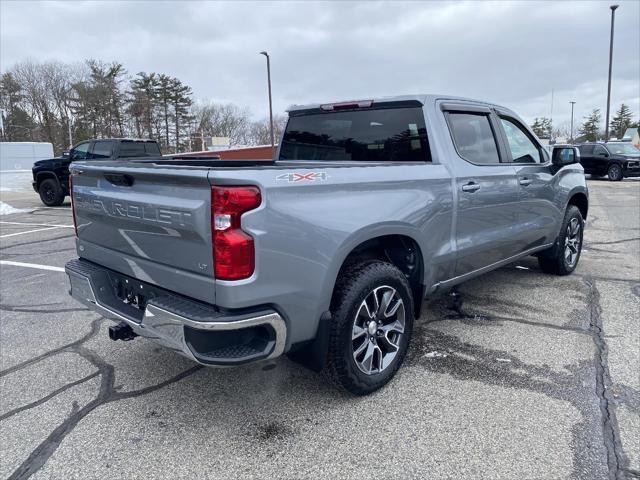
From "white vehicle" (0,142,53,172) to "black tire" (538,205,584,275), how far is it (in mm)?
31634

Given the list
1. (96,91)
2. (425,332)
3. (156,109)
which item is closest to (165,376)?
(425,332)

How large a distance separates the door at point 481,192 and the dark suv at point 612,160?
1877 cm

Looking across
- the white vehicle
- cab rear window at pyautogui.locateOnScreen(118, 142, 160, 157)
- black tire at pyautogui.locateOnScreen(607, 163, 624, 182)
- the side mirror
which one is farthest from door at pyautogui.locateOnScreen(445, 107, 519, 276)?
the white vehicle

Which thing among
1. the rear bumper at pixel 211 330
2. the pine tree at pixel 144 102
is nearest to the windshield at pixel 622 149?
the rear bumper at pixel 211 330

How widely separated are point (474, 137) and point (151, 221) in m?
2.77

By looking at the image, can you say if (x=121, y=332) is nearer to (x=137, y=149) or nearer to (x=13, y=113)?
(x=137, y=149)

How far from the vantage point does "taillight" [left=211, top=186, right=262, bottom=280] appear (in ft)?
7.38

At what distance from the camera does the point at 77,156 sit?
43.5ft

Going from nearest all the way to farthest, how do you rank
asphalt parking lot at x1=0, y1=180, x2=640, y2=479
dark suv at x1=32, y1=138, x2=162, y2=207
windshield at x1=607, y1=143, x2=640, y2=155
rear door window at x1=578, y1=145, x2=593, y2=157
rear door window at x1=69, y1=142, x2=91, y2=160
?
asphalt parking lot at x1=0, y1=180, x2=640, y2=479
dark suv at x1=32, y1=138, x2=162, y2=207
rear door window at x1=69, y1=142, x2=91, y2=160
windshield at x1=607, y1=143, x2=640, y2=155
rear door window at x1=578, y1=145, x2=593, y2=157

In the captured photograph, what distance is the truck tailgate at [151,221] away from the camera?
2332mm

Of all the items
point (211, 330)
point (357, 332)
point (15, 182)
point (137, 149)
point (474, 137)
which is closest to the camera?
point (211, 330)

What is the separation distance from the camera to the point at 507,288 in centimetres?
526

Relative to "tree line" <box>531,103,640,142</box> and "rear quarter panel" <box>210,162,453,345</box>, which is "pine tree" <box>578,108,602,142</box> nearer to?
"tree line" <box>531,103,640,142</box>

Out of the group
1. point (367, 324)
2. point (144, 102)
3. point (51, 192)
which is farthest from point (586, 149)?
point (144, 102)
